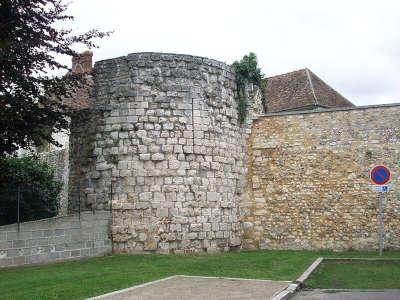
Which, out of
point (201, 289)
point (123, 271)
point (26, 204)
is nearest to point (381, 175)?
point (201, 289)

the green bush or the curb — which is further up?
the green bush

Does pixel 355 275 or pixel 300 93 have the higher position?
pixel 300 93

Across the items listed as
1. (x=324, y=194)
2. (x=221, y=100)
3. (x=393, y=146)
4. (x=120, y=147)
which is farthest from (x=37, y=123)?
(x=393, y=146)

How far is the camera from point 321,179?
14.9 m

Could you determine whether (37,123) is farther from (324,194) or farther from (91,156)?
(324,194)

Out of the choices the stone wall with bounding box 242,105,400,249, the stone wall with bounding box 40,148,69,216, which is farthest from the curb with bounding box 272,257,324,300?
the stone wall with bounding box 40,148,69,216

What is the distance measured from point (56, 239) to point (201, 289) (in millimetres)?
5018

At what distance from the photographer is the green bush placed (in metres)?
16.4

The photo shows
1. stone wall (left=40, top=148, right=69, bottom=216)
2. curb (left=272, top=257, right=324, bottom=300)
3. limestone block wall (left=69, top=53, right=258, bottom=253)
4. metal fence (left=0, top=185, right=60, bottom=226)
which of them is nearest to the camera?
curb (left=272, top=257, right=324, bottom=300)

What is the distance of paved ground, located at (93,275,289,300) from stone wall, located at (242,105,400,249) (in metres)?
6.32

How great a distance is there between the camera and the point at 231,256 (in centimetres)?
1271

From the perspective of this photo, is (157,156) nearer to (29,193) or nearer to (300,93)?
(29,193)

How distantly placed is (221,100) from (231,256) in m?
4.35

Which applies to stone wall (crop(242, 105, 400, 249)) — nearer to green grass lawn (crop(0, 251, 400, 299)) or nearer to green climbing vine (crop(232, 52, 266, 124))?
green climbing vine (crop(232, 52, 266, 124))
